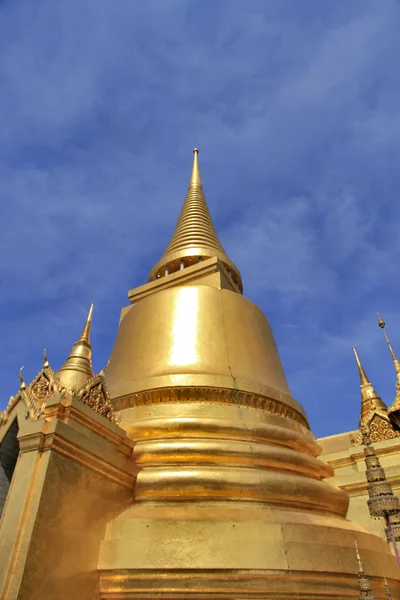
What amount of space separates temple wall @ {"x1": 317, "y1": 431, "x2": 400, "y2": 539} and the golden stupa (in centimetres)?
193

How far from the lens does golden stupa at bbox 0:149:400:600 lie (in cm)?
408

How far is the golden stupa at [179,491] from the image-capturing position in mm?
4082

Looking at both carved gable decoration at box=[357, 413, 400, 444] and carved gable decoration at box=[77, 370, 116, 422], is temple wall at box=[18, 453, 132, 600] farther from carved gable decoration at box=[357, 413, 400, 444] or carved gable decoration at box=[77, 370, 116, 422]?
carved gable decoration at box=[357, 413, 400, 444]

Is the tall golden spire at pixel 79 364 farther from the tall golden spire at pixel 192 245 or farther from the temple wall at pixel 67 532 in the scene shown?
the temple wall at pixel 67 532

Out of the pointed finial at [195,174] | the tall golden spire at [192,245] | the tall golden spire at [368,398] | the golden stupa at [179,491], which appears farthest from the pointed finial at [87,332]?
the tall golden spire at [368,398]

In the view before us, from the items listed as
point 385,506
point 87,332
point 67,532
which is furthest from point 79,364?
point 385,506

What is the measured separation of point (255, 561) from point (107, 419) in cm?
207

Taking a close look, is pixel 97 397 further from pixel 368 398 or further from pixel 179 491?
pixel 368 398

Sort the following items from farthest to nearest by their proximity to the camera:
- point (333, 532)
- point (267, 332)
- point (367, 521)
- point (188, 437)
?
point (267, 332) → point (367, 521) → point (188, 437) → point (333, 532)

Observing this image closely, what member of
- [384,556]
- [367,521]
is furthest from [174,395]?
[367,521]

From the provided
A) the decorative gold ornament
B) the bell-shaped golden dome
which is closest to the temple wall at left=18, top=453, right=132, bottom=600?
the bell-shaped golden dome

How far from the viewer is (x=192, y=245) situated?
35.2 feet

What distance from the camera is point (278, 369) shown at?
7965 mm

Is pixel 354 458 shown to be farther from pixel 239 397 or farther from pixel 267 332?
pixel 239 397
